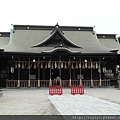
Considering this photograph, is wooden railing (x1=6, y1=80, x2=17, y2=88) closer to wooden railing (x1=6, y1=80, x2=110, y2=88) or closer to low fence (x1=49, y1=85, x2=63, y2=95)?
wooden railing (x1=6, y1=80, x2=110, y2=88)

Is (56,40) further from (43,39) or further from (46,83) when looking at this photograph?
(46,83)

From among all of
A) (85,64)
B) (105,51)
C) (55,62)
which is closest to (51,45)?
(55,62)

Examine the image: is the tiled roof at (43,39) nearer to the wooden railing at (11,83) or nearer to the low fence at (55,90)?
the wooden railing at (11,83)

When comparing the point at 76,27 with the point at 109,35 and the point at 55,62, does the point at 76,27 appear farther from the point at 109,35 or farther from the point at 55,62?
the point at 55,62

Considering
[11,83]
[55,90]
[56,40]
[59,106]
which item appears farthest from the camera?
[56,40]

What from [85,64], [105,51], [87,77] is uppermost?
[105,51]

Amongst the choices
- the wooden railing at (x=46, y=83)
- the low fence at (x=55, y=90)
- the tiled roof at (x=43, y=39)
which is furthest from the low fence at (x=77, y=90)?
the tiled roof at (x=43, y=39)

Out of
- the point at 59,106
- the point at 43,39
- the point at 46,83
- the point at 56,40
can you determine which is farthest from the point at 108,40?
the point at 59,106

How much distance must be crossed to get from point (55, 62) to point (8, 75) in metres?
6.19

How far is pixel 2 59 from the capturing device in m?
23.8

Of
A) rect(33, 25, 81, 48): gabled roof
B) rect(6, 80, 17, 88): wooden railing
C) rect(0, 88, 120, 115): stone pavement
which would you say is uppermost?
rect(33, 25, 81, 48): gabled roof

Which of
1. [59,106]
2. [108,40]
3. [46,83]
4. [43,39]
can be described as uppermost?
[108,40]

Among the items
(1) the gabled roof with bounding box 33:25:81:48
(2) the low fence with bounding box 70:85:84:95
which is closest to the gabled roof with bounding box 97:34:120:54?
(1) the gabled roof with bounding box 33:25:81:48

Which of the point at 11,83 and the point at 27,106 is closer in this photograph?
the point at 27,106
